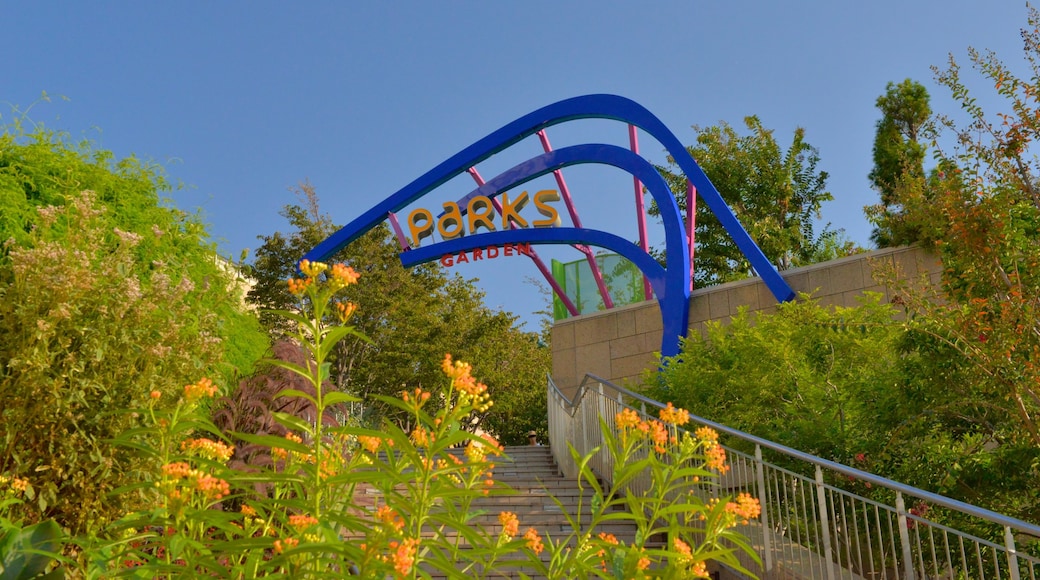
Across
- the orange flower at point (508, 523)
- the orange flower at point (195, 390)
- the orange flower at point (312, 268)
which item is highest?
the orange flower at point (312, 268)

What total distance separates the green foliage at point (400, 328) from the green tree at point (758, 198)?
713 centimetres

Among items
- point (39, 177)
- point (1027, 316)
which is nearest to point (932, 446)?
point (1027, 316)

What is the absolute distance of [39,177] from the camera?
593cm

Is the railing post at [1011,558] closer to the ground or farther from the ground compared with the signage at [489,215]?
closer to the ground

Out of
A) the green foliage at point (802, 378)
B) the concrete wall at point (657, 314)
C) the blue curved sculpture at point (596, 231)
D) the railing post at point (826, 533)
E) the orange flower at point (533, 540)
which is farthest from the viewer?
the blue curved sculpture at point (596, 231)

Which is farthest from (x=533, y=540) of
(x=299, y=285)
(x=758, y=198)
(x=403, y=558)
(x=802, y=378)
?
(x=758, y=198)

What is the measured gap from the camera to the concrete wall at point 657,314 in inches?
481

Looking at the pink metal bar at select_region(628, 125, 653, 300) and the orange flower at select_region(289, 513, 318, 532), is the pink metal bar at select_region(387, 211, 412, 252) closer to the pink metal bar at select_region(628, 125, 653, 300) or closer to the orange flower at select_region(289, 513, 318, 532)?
the pink metal bar at select_region(628, 125, 653, 300)

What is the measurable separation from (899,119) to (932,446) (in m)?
20.0

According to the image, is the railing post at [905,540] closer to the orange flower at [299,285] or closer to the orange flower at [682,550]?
the orange flower at [682,550]

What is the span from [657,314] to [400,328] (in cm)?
1182

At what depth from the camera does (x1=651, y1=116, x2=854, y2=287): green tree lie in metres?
21.2

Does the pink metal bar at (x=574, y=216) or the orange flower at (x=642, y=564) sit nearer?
the orange flower at (x=642, y=564)

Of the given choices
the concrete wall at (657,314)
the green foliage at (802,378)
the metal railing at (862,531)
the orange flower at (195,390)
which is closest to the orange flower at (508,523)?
the orange flower at (195,390)
